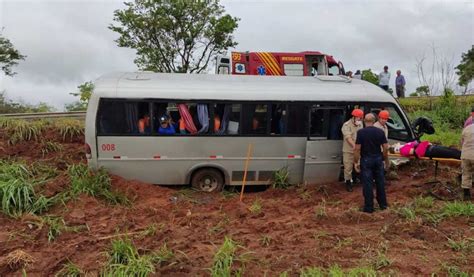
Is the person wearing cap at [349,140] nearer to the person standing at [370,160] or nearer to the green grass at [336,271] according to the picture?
the person standing at [370,160]

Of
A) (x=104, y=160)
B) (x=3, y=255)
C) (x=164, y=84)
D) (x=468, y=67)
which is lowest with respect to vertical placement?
(x=3, y=255)

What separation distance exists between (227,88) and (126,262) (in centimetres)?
473

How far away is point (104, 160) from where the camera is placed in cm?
920

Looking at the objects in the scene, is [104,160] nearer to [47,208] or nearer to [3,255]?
[47,208]

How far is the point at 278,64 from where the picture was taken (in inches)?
664

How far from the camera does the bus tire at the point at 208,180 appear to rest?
959cm

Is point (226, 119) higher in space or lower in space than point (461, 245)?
higher

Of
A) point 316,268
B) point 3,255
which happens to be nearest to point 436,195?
point 316,268

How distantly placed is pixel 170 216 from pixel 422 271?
12.9ft

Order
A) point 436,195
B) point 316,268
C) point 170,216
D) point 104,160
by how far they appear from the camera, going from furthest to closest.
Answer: point 104,160
point 436,195
point 170,216
point 316,268

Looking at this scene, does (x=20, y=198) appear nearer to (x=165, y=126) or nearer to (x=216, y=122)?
(x=165, y=126)

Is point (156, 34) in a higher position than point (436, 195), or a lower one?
higher

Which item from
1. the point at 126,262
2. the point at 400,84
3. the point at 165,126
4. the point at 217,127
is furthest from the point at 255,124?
the point at 400,84

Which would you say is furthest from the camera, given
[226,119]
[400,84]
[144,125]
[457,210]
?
[400,84]
